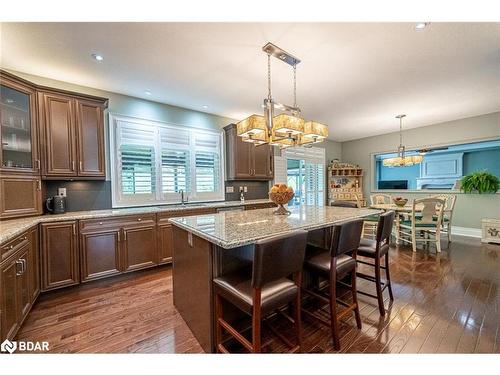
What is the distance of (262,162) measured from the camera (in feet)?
15.9

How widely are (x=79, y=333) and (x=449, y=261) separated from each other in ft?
16.1

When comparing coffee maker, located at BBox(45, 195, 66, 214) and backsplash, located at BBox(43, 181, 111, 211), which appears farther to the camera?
backsplash, located at BBox(43, 181, 111, 211)

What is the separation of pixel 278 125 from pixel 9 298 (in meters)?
2.70

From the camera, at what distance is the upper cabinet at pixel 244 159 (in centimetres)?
446

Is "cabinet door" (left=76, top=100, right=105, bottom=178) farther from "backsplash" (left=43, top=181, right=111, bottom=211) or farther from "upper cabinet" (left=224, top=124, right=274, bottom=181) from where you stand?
"upper cabinet" (left=224, top=124, right=274, bottom=181)

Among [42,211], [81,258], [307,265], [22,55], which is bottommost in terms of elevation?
[81,258]

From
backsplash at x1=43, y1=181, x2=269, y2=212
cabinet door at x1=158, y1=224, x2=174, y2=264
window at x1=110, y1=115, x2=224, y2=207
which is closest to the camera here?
backsplash at x1=43, y1=181, x2=269, y2=212

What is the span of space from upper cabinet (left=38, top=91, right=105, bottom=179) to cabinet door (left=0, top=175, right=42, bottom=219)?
0.19 metres

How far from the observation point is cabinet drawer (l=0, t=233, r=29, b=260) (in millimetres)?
1643

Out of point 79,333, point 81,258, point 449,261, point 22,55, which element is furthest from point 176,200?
point 449,261

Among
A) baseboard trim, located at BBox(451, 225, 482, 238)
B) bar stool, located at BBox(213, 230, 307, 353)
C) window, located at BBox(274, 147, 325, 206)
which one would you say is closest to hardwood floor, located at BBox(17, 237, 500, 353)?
bar stool, located at BBox(213, 230, 307, 353)

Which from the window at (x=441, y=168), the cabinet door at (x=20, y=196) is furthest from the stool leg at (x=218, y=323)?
the window at (x=441, y=168)

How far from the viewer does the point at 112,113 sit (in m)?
3.38
